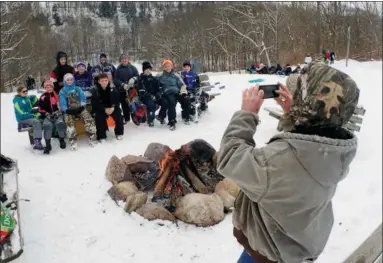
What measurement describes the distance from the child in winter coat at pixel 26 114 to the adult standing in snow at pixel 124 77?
1.11m

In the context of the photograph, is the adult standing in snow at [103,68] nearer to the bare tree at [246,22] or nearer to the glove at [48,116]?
the glove at [48,116]

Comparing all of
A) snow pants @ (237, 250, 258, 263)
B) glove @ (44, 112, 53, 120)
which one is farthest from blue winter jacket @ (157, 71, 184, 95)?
snow pants @ (237, 250, 258, 263)

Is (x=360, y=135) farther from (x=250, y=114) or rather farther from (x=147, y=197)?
(x=250, y=114)

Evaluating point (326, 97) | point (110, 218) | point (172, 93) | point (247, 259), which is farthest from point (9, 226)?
point (172, 93)

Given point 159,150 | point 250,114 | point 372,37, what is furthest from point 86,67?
point 250,114

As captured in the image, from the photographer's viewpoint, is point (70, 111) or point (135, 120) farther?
point (135, 120)

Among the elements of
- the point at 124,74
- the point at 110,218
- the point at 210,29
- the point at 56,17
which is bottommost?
the point at 110,218

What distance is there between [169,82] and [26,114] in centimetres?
178

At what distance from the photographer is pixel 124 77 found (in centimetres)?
517

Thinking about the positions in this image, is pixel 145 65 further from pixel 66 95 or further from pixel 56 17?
pixel 56 17

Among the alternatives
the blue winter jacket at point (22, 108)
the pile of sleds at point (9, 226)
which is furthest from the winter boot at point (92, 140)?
the pile of sleds at point (9, 226)

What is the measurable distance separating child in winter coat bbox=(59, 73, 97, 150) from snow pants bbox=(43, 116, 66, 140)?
3.2 inches

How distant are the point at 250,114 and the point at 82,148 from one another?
347cm

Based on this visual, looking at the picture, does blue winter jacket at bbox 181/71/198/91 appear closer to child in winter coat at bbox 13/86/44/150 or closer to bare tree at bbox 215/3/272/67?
bare tree at bbox 215/3/272/67
